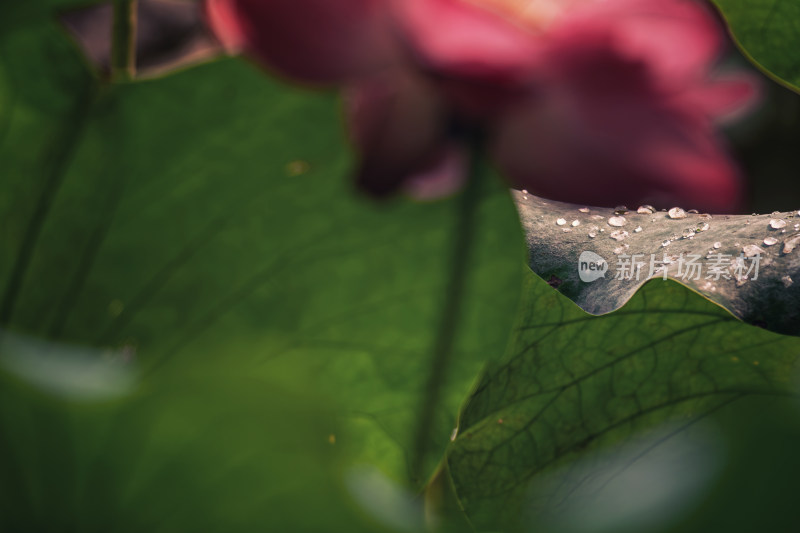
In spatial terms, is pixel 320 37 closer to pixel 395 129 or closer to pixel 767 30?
pixel 395 129

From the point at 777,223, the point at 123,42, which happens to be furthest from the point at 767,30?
the point at 123,42

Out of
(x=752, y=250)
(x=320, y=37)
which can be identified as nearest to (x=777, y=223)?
(x=752, y=250)

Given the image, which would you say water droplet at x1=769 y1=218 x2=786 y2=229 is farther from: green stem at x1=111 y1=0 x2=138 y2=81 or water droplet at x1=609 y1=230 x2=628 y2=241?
green stem at x1=111 y1=0 x2=138 y2=81

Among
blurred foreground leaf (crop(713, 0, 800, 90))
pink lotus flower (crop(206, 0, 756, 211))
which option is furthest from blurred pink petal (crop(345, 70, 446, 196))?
blurred foreground leaf (crop(713, 0, 800, 90))

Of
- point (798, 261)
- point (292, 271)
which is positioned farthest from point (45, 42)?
point (798, 261)

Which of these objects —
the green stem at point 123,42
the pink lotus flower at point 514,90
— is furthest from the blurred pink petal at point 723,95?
the green stem at point 123,42

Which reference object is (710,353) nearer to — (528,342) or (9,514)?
(528,342)
